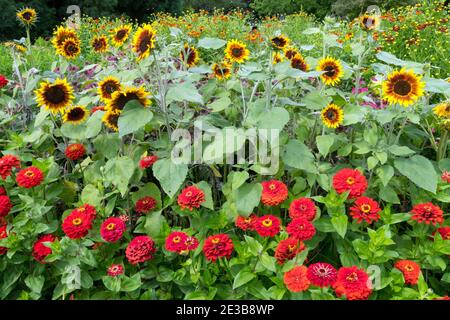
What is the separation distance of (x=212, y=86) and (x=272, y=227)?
880mm

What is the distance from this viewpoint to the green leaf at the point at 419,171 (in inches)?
68.4

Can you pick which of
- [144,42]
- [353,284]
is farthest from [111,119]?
[353,284]

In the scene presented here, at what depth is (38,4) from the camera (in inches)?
476

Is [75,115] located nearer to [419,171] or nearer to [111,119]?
[111,119]

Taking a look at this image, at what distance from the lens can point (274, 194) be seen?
1715 millimetres

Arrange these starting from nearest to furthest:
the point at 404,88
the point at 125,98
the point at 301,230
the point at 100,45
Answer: the point at 301,230 → the point at 404,88 → the point at 125,98 → the point at 100,45

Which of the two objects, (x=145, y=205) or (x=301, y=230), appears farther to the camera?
(x=145, y=205)

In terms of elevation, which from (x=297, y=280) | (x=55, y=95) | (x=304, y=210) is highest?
(x=55, y=95)

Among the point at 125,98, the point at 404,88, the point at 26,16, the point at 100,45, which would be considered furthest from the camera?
the point at 26,16

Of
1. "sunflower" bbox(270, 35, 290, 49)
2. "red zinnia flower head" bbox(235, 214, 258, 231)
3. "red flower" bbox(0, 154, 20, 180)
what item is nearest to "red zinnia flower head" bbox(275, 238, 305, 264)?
"red zinnia flower head" bbox(235, 214, 258, 231)

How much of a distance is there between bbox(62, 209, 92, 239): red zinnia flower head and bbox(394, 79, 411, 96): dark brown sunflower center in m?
1.22

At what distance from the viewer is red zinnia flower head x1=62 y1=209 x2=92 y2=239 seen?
164cm

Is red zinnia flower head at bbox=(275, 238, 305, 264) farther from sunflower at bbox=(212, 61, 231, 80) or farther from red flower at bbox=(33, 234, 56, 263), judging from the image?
sunflower at bbox=(212, 61, 231, 80)

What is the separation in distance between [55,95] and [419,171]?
4.86 ft
